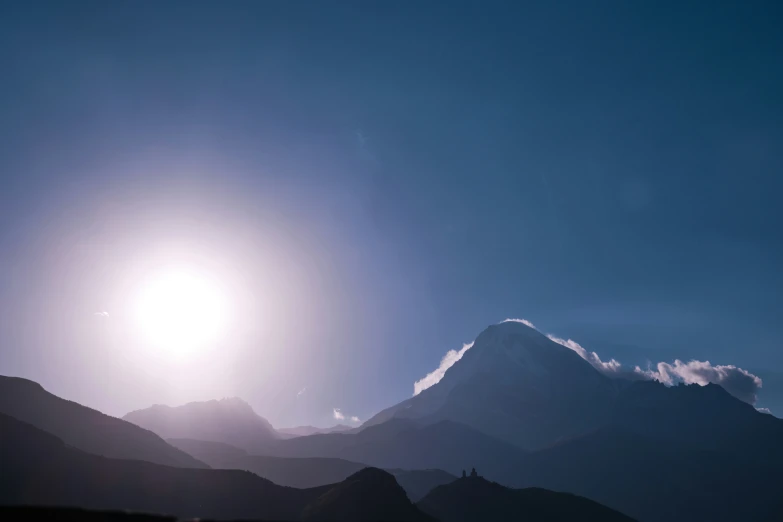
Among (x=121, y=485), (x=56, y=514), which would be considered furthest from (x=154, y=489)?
(x=56, y=514)

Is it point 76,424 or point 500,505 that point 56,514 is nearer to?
point 500,505

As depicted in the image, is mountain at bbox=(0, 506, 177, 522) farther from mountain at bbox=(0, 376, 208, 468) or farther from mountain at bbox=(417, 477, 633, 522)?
mountain at bbox=(0, 376, 208, 468)

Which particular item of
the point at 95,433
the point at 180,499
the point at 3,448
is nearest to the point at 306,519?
the point at 180,499

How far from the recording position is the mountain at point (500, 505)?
420 ft

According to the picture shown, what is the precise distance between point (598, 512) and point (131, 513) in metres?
167

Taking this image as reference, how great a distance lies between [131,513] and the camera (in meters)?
18.2

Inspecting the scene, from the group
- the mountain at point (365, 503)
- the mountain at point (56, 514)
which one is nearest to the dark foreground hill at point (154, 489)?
the mountain at point (365, 503)

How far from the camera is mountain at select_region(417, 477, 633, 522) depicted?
420 ft

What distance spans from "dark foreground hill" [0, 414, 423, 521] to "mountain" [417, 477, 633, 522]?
30.4 m

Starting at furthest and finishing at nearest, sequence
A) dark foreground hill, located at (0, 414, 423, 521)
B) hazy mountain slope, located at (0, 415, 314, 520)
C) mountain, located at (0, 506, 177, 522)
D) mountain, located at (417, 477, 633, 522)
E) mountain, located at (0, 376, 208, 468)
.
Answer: mountain, located at (417, 477, 633, 522) → mountain, located at (0, 376, 208, 468) → dark foreground hill, located at (0, 414, 423, 521) → hazy mountain slope, located at (0, 415, 314, 520) → mountain, located at (0, 506, 177, 522)

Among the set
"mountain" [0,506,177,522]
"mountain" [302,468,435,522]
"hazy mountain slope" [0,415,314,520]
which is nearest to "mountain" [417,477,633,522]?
"mountain" [302,468,435,522]

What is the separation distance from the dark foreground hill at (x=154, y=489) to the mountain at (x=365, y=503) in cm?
21

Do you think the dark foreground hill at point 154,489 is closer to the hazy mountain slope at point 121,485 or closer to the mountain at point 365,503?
the hazy mountain slope at point 121,485

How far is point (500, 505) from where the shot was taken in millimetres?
131750
